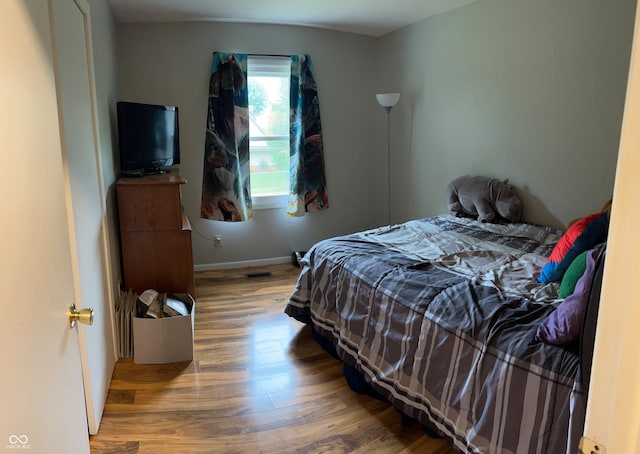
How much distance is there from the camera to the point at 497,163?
3662 mm

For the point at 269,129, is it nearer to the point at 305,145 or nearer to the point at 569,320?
the point at 305,145

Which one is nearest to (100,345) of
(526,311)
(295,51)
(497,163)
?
(526,311)

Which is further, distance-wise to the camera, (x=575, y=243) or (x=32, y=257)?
(x=575, y=243)

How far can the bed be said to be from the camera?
62.9 inches

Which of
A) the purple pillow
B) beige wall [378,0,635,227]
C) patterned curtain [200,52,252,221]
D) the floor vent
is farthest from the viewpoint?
the floor vent

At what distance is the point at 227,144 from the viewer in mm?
4430

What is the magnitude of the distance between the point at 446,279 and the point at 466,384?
640mm

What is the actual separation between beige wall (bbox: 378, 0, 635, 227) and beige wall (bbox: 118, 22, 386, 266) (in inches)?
21.3

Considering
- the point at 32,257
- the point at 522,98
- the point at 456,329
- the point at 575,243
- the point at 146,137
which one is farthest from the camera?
the point at 146,137

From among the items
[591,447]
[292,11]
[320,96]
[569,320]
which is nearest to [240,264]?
[320,96]

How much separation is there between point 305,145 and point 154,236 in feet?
6.87

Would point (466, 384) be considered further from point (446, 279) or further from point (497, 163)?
point (497, 163)

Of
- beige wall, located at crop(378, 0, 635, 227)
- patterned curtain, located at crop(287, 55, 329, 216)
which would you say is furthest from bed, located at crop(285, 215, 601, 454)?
patterned curtain, located at crop(287, 55, 329, 216)

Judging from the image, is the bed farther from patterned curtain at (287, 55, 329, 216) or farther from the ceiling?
the ceiling
